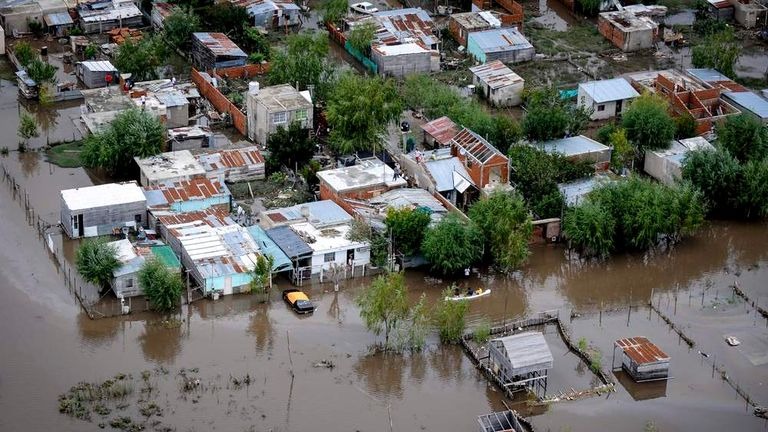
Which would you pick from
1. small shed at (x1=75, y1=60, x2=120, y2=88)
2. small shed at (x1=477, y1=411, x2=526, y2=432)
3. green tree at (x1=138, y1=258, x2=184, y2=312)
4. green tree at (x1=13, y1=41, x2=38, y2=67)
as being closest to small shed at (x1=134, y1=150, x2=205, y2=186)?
green tree at (x1=138, y1=258, x2=184, y2=312)

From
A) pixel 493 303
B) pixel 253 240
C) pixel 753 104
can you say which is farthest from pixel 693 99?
pixel 253 240

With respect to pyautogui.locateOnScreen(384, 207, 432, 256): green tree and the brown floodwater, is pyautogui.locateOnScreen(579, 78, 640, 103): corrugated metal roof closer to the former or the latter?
the brown floodwater

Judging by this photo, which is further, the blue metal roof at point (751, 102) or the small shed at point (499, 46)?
the small shed at point (499, 46)

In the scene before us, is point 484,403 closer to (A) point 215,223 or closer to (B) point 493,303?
(B) point 493,303

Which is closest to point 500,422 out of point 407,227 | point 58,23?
point 407,227

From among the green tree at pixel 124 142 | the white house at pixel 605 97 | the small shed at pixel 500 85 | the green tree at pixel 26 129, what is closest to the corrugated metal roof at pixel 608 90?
the white house at pixel 605 97

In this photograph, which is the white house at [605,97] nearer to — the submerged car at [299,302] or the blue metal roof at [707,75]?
→ the blue metal roof at [707,75]
